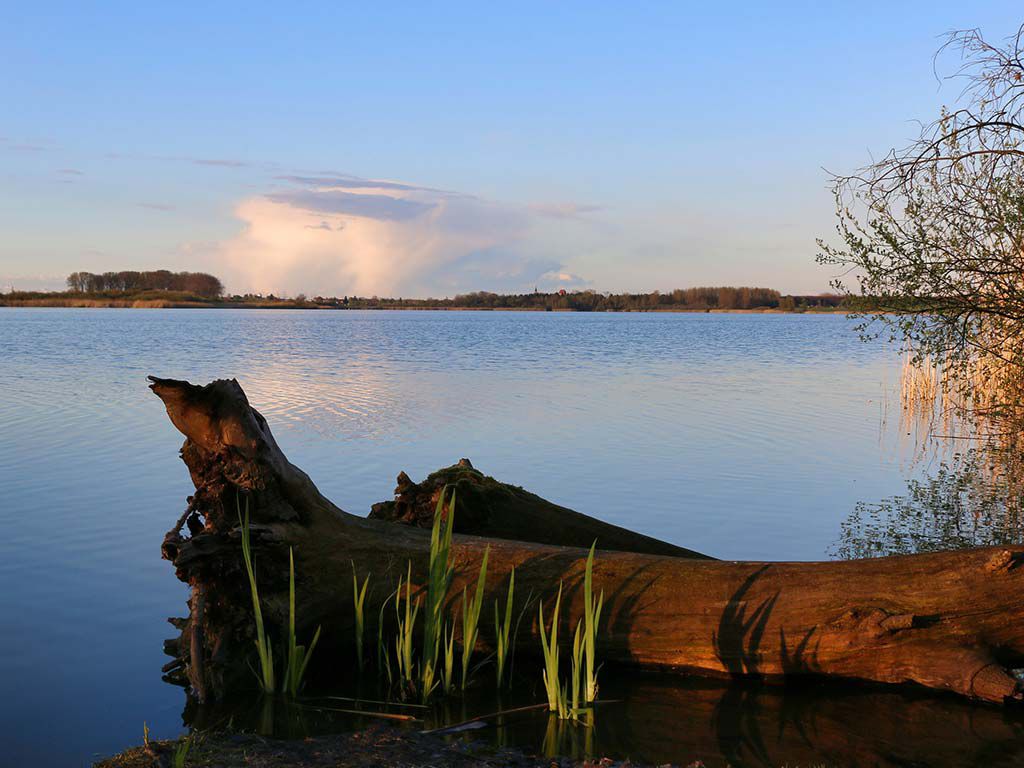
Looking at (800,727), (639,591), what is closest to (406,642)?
(639,591)

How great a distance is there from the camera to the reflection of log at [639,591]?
6.12 meters

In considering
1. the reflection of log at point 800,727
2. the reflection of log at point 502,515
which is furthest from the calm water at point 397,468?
the reflection of log at point 502,515

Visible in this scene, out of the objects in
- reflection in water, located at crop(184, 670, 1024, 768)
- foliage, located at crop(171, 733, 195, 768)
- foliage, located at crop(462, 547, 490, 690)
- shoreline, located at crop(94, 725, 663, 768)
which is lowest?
reflection in water, located at crop(184, 670, 1024, 768)

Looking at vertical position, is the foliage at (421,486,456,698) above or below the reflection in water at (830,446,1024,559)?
above

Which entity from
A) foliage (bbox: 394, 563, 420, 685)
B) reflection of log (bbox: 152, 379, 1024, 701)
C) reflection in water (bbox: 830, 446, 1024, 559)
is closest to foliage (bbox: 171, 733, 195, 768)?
reflection of log (bbox: 152, 379, 1024, 701)

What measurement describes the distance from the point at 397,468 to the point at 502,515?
6638 mm

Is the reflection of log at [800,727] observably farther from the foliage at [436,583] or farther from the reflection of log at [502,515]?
the reflection of log at [502,515]

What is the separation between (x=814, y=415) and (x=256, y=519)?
18.2m

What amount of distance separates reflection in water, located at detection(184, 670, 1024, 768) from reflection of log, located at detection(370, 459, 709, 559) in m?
1.97

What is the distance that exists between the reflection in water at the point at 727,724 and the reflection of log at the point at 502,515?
1966 mm

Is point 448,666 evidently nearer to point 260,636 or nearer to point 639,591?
point 260,636

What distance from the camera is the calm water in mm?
6332

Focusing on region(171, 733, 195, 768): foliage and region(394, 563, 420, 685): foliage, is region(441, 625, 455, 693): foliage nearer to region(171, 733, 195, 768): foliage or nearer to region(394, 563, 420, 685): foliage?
region(394, 563, 420, 685): foliage

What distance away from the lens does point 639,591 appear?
6.58 meters
